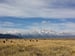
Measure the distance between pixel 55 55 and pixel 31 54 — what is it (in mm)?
5135

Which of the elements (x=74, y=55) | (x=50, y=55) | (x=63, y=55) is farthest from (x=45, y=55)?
(x=74, y=55)

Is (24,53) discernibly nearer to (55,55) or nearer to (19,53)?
(19,53)

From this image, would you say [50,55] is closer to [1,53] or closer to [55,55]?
[55,55]

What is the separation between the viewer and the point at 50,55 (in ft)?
123

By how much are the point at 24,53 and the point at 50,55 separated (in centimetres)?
508

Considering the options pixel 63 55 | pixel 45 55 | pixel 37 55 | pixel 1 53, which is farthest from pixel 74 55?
pixel 1 53

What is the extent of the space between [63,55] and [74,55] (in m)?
3.99

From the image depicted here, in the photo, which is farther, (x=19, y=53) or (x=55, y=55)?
(x=55, y=55)

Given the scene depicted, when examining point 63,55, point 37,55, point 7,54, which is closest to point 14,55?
point 7,54

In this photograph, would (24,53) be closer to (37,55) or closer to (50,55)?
(37,55)

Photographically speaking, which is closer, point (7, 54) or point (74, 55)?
point (7, 54)

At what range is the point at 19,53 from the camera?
115 feet

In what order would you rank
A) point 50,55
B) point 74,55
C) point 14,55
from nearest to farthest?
point 14,55, point 50,55, point 74,55

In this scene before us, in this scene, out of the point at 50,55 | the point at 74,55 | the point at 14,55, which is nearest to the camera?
the point at 14,55
